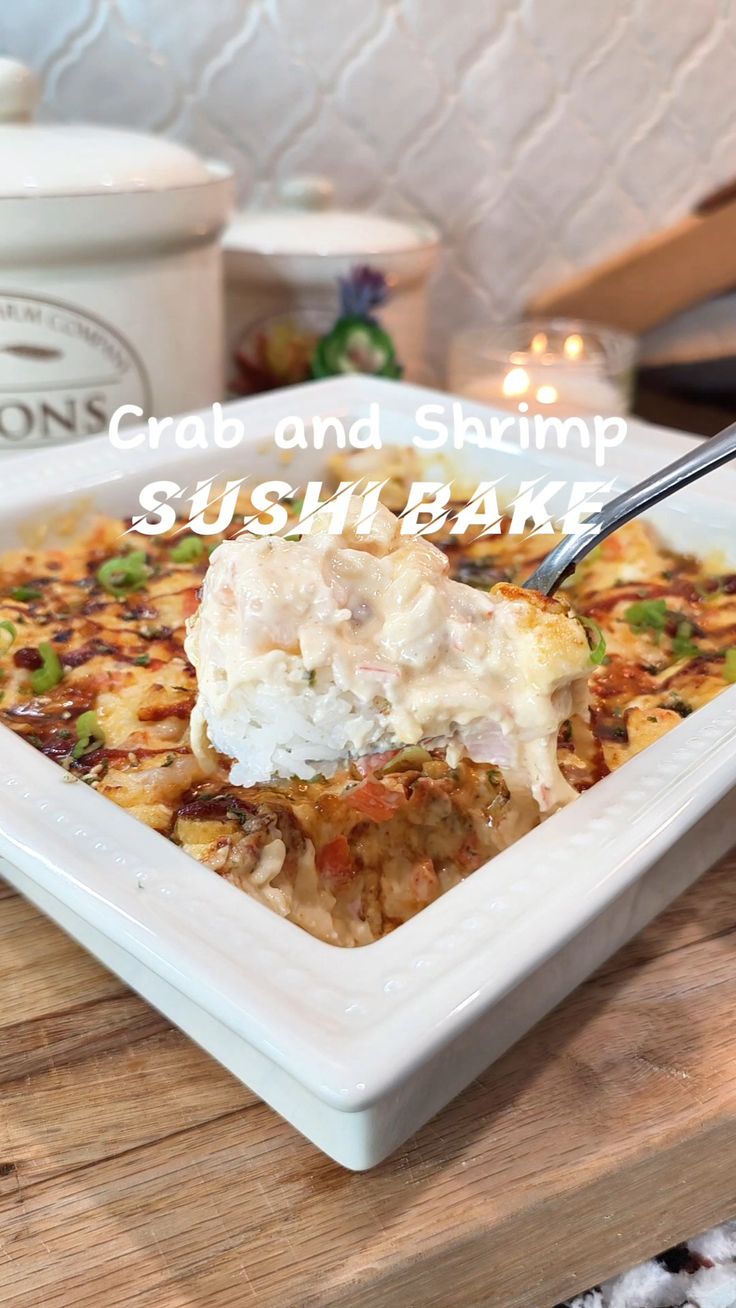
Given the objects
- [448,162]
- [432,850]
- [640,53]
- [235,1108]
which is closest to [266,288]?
[448,162]

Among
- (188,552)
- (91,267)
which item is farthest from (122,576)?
(91,267)

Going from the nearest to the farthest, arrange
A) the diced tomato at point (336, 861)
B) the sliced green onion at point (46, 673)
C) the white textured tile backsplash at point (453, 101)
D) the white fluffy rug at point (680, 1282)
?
1. the white fluffy rug at point (680, 1282)
2. the diced tomato at point (336, 861)
3. the sliced green onion at point (46, 673)
4. the white textured tile backsplash at point (453, 101)

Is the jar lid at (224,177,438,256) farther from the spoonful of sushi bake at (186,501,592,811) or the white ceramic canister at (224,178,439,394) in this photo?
the spoonful of sushi bake at (186,501,592,811)

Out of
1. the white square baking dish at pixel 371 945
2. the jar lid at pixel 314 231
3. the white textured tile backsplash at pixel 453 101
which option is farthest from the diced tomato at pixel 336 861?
the white textured tile backsplash at pixel 453 101

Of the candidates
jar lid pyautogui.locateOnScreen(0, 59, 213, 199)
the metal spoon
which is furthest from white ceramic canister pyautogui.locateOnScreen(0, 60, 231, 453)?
the metal spoon

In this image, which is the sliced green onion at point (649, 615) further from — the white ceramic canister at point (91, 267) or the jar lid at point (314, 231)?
the jar lid at point (314, 231)
